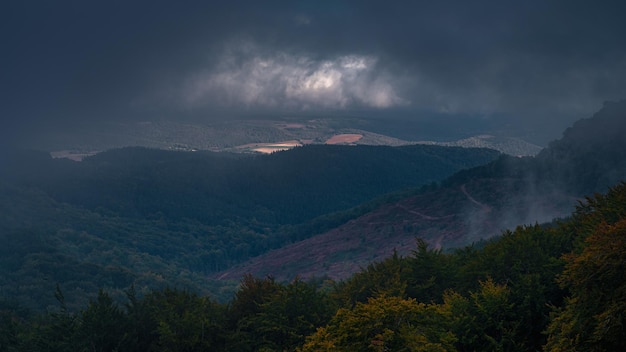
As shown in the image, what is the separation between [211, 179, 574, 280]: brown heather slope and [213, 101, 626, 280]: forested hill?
0.20 metres

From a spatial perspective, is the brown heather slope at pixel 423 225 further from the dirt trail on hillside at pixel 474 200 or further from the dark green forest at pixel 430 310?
the dark green forest at pixel 430 310

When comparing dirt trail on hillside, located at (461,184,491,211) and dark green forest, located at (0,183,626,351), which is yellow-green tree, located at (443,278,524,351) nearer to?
dark green forest, located at (0,183,626,351)

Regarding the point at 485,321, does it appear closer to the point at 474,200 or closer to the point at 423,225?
the point at 423,225

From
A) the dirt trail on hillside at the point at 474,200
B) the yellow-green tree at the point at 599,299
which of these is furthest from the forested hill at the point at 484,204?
the yellow-green tree at the point at 599,299

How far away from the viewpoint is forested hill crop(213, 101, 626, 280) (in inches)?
4286

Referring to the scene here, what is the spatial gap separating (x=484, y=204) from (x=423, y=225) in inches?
532

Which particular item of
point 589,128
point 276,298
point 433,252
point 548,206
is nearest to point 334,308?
point 276,298

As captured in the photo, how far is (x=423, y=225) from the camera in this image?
118125 millimetres

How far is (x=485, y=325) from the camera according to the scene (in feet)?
86.8

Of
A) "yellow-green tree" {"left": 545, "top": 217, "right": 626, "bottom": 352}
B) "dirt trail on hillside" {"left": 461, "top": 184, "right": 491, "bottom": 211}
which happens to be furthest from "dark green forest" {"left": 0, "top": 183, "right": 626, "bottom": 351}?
"dirt trail on hillside" {"left": 461, "top": 184, "right": 491, "bottom": 211}

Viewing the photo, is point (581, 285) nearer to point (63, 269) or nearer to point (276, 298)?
point (276, 298)

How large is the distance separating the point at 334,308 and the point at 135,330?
13141mm

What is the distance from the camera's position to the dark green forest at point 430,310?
60.7 ft

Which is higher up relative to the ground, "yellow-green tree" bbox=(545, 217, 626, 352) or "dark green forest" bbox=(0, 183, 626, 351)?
"yellow-green tree" bbox=(545, 217, 626, 352)
